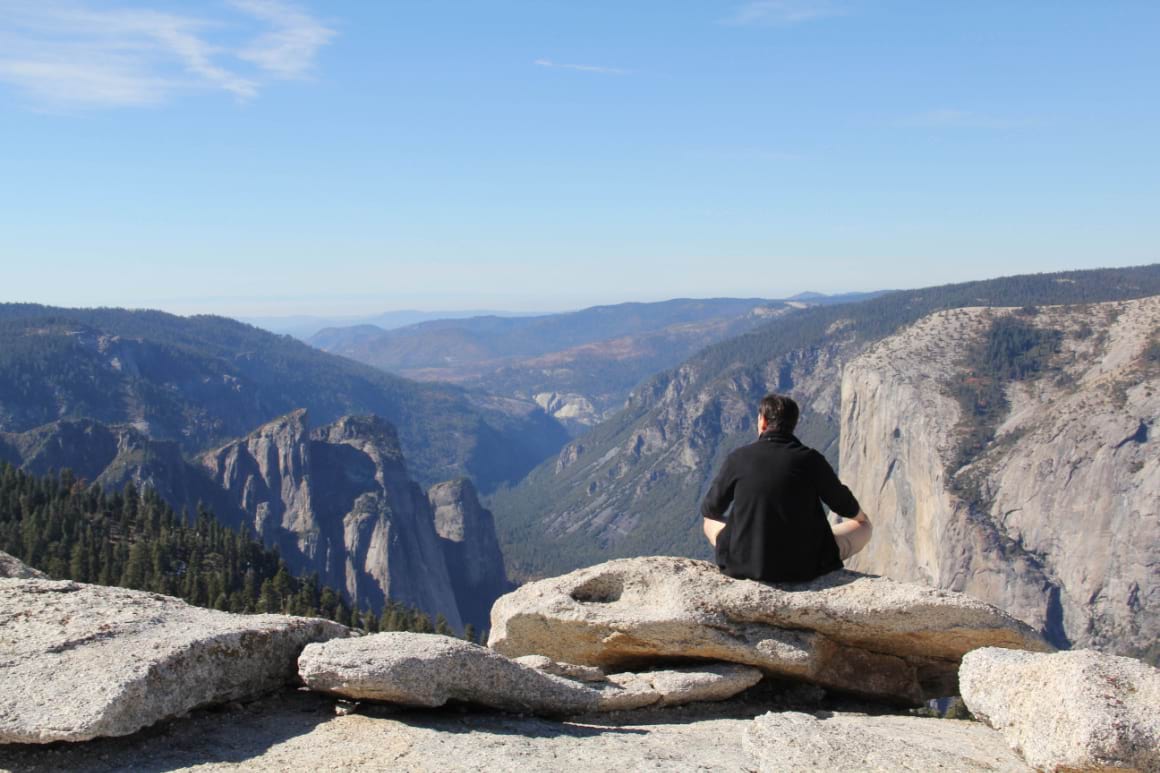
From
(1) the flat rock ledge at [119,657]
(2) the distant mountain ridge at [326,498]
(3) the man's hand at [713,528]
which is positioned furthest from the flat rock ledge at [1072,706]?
(2) the distant mountain ridge at [326,498]

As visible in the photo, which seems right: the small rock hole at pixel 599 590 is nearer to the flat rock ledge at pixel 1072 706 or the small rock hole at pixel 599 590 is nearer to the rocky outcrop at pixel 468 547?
the flat rock ledge at pixel 1072 706

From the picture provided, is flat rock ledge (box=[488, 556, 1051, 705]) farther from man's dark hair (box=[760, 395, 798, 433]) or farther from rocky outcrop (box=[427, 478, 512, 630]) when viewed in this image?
rocky outcrop (box=[427, 478, 512, 630])

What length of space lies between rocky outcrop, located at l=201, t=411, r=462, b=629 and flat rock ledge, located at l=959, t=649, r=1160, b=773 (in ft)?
459

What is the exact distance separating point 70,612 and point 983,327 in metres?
181

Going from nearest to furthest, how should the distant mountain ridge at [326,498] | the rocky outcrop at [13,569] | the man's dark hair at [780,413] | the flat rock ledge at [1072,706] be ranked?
1. the flat rock ledge at [1072,706]
2. the man's dark hair at [780,413]
3. the rocky outcrop at [13,569]
4. the distant mountain ridge at [326,498]

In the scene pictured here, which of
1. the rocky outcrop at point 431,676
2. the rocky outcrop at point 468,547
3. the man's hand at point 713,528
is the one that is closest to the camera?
the rocky outcrop at point 431,676

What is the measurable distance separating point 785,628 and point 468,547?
17307 cm

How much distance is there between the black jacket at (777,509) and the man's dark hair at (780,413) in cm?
11

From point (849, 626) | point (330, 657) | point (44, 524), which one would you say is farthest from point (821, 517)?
point (44, 524)

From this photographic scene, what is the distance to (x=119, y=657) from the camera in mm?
9219

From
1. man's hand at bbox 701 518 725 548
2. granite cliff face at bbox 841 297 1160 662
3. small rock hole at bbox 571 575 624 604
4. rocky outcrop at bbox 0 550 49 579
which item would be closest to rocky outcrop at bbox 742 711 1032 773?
man's hand at bbox 701 518 725 548

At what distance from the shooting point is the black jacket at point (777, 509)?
1156cm

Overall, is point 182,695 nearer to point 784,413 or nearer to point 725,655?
point 725,655

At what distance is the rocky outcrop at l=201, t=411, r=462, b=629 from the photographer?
149m
